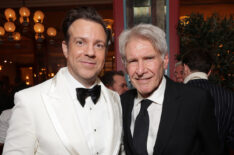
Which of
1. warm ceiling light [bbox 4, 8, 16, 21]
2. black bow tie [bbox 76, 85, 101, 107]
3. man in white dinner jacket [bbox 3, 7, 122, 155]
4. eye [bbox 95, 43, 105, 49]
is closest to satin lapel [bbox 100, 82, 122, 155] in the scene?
man in white dinner jacket [bbox 3, 7, 122, 155]

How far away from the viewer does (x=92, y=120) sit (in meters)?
1.52

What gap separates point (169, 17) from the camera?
352 centimetres

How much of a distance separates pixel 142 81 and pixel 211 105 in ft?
1.71

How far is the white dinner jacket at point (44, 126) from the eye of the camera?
1.28 m

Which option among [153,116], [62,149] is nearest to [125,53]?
[153,116]

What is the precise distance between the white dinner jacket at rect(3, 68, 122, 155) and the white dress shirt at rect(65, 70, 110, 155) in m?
0.08

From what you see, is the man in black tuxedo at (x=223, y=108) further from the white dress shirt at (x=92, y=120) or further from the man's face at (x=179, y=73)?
the white dress shirt at (x=92, y=120)

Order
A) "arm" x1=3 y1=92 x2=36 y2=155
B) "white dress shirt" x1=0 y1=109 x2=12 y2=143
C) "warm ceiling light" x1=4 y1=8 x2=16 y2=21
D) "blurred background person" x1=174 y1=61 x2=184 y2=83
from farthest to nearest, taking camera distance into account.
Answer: "warm ceiling light" x1=4 y1=8 x2=16 y2=21 → "blurred background person" x1=174 y1=61 x2=184 y2=83 → "white dress shirt" x1=0 y1=109 x2=12 y2=143 → "arm" x1=3 y1=92 x2=36 y2=155

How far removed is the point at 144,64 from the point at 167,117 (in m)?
0.39

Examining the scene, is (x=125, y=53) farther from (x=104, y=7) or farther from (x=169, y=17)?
(x=104, y=7)

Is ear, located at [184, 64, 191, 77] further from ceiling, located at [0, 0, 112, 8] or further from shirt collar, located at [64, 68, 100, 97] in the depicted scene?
ceiling, located at [0, 0, 112, 8]

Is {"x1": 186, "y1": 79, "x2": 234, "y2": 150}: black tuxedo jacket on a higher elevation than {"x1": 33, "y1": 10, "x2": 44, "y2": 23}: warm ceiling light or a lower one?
lower

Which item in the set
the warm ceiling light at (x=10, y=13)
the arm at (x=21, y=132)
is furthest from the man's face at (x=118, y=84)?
the warm ceiling light at (x=10, y=13)

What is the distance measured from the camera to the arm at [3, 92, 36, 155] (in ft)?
4.16
